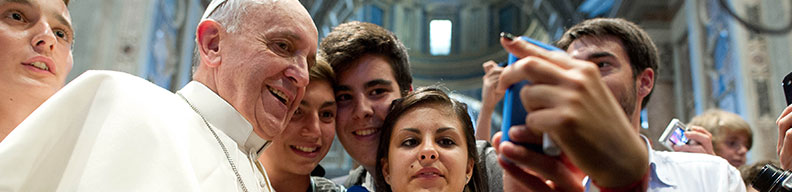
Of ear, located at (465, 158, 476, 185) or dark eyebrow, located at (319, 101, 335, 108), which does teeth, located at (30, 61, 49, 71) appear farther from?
ear, located at (465, 158, 476, 185)

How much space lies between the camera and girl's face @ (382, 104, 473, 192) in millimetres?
1720

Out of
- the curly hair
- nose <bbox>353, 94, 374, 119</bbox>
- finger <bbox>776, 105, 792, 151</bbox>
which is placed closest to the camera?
finger <bbox>776, 105, 792, 151</bbox>

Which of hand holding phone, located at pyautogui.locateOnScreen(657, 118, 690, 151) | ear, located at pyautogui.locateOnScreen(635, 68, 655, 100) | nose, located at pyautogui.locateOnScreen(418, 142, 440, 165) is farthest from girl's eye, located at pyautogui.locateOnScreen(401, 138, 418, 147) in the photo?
hand holding phone, located at pyautogui.locateOnScreen(657, 118, 690, 151)

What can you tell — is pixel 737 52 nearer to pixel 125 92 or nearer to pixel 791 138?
pixel 791 138

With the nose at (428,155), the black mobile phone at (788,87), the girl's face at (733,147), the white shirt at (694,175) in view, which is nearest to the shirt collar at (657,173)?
the white shirt at (694,175)

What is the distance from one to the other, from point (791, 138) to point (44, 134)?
69.3 inches

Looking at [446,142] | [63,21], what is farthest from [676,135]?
[63,21]

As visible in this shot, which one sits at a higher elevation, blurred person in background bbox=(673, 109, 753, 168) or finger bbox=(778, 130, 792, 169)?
finger bbox=(778, 130, 792, 169)

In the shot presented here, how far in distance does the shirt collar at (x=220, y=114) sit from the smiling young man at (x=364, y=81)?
57 centimetres

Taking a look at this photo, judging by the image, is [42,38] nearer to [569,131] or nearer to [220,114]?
[220,114]

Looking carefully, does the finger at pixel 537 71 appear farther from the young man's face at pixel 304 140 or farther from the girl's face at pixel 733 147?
the girl's face at pixel 733 147

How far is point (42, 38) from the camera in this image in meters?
1.63

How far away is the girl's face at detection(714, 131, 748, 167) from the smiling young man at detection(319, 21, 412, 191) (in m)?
1.74

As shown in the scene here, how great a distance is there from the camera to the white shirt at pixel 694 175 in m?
1.75
